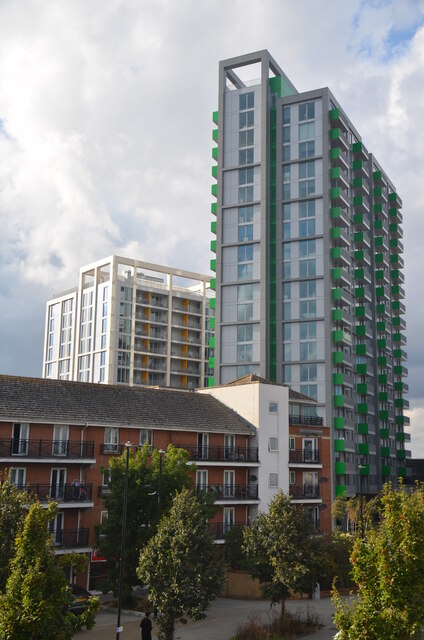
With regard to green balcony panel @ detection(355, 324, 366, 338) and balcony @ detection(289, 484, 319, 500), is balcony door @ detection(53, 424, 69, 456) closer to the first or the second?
balcony @ detection(289, 484, 319, 500)

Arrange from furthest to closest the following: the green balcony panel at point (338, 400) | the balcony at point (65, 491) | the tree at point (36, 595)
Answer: the green balcony panel at point (338, 400) < the balcony at point (65, 491) < the tree at point (36, 595)

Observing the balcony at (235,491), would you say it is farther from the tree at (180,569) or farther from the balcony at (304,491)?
the tree at (180,569)

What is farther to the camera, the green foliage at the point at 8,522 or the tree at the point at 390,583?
the green foliage at the point at 8,522

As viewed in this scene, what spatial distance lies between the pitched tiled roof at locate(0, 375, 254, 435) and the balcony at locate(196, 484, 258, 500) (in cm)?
390

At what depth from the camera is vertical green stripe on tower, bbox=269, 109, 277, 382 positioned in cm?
8175

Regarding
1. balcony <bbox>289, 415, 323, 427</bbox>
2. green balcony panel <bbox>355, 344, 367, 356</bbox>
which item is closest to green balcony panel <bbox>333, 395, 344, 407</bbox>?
green balcony panel <bbox>355, 344, 367, 356</bbox>

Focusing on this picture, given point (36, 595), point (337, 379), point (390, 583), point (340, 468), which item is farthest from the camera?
point (337, 379)

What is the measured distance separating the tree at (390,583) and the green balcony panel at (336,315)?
6305 cm

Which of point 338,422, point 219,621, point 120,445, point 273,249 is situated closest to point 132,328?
point 273,249

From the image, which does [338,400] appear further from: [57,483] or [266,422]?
[57,483]

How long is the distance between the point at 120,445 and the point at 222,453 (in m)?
8.63

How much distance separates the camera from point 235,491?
49969 mm

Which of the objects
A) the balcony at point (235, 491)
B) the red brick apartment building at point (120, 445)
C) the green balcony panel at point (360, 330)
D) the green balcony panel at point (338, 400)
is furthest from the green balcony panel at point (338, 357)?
the balcony at point (235, 491)

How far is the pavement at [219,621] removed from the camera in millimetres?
31422
